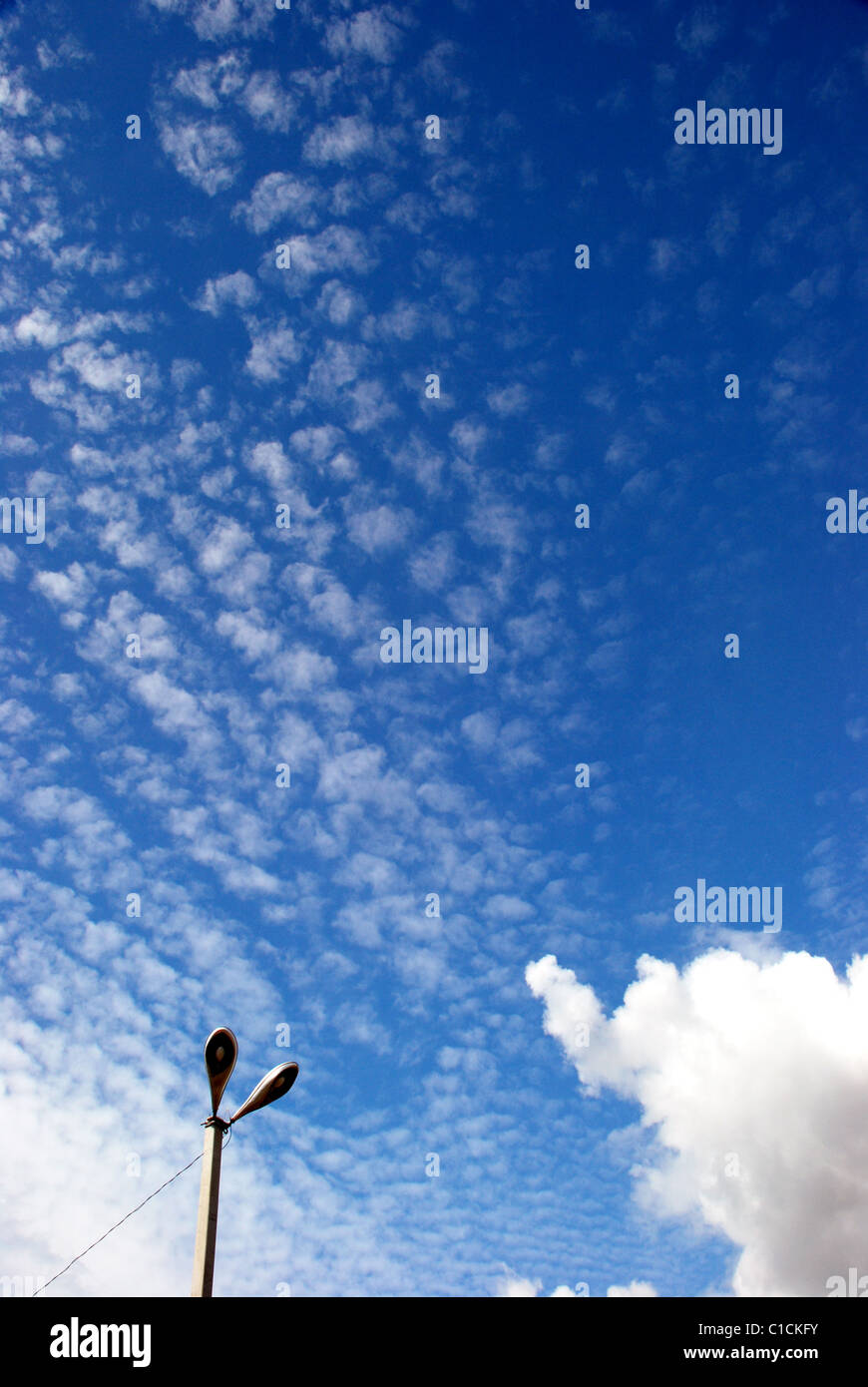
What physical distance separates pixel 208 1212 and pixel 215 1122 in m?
0.69

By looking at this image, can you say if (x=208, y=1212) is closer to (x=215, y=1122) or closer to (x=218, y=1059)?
(x=215, y=1122)

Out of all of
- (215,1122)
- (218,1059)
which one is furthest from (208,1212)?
(218,1059)

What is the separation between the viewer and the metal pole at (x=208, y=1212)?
20.6 ft

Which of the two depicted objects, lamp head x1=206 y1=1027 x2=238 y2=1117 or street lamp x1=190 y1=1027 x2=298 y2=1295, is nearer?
street lamp x1=190 y1=1027 x2=298 y2=1295

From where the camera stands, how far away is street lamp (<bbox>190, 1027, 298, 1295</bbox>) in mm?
6316

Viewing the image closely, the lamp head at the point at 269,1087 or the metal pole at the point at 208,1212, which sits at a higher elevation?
the lamp head at the point at 269,1087

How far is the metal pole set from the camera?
6.28m

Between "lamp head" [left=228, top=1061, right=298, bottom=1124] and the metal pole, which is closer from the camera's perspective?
the metal pole

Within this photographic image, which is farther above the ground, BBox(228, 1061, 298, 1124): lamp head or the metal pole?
BBox(228, 1061, 298, 1124): lamp head

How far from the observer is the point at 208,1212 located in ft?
21.0

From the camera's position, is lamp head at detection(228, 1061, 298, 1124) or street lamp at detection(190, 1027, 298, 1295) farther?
lamp head at detection(228, 1061, 298, 1124)

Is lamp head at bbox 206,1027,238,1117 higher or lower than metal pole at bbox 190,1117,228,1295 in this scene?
higher
